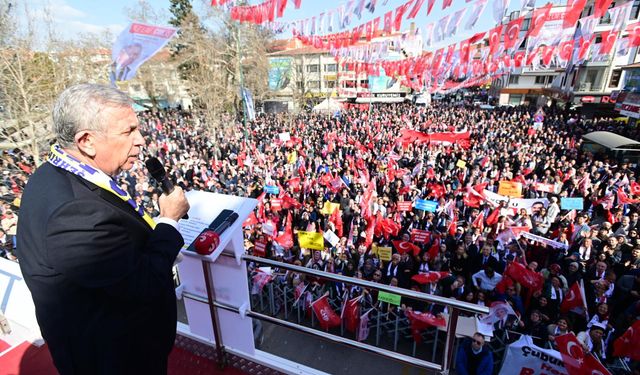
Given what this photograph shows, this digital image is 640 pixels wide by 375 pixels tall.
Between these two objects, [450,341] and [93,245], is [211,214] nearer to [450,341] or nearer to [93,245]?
[93,245]

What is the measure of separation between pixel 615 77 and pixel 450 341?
48.8m

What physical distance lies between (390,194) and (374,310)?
20.5 feet

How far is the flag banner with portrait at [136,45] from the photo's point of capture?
611 centimetres

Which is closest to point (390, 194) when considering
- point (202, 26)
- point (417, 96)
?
point (202, 26)

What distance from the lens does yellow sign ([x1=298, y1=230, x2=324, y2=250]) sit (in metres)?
7.95

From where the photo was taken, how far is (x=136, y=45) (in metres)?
6.29

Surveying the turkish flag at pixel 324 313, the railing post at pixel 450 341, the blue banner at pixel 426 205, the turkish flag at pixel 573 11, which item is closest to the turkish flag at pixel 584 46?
the turkish flag at pixel 573 11

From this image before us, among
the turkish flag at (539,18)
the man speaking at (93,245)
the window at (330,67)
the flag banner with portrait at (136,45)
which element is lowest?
the man speaking at (93,245)

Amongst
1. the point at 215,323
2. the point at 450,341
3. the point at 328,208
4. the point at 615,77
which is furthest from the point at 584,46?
the point at 615,77

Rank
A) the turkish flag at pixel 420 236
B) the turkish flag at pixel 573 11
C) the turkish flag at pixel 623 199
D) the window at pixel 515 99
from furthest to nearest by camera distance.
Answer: the window at pixel 515 99, the turkish flag at pixel 623 199, the turkish flag at pixel 420 236, the turkish flag at pixel 573 11

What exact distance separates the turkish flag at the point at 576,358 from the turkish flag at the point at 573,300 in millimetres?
2176

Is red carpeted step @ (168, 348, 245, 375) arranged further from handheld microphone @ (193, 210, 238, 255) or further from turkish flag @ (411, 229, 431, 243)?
turkish flag @ (411, 229, 431, 243)

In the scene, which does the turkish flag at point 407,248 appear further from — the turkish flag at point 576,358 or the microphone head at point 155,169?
the microphone head at point 155,169

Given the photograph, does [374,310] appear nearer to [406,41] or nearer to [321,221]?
[321,221]
